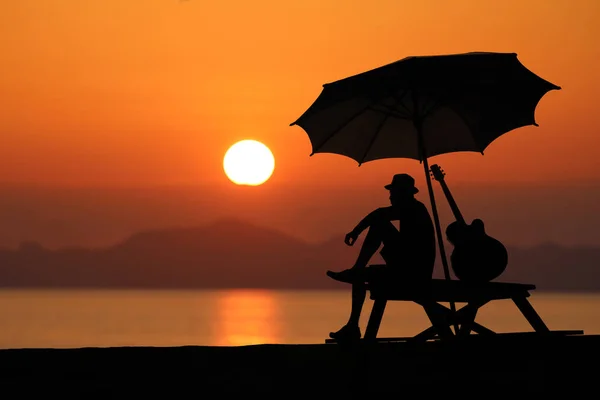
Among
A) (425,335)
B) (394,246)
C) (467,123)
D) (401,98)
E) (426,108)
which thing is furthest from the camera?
(467,123)

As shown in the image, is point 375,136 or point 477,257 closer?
point 477,257

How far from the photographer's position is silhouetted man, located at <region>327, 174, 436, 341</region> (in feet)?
26.7

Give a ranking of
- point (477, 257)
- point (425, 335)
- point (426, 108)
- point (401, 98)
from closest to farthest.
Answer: point (477, 257) → point (425, 335) → point (401, 98) → point (426, 108)

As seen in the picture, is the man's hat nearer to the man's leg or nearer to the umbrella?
the man's leg

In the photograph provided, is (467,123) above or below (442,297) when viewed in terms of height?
above

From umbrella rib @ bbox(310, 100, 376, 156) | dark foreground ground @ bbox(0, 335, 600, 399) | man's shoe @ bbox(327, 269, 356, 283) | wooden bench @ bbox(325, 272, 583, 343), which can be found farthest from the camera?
umbrella rib @ bbox(310, 100, 376, 156)

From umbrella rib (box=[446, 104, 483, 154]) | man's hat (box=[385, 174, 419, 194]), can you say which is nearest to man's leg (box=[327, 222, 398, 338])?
man's hat (box=[385, 174, 419, 194])

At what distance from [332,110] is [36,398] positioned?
4045mm

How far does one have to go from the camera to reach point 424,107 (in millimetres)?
9555

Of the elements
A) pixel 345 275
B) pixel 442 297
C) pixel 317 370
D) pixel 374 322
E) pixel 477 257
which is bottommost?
pixel 317 370

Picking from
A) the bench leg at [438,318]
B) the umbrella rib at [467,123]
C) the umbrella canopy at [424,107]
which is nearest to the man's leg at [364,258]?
the bench leg at [438,318]

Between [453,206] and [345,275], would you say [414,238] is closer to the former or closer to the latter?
[345,275]

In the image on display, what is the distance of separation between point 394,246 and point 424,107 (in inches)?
75.5

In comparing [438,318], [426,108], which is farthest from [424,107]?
[438,318]
